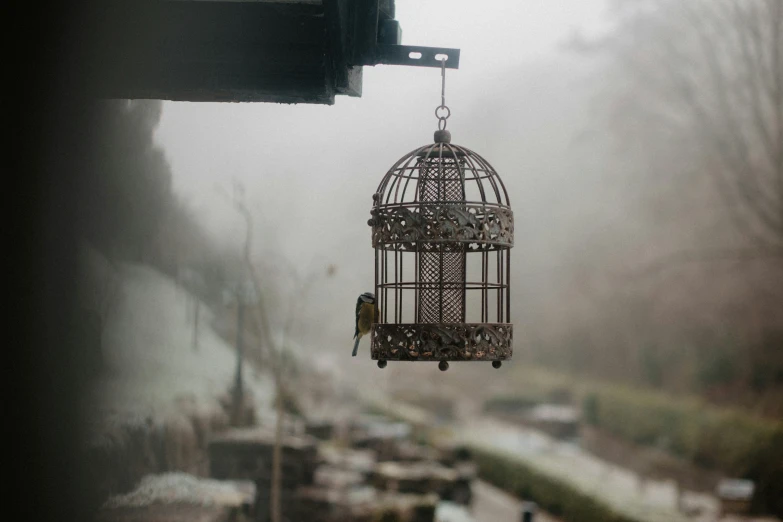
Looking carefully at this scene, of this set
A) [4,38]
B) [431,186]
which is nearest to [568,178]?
[431,186]

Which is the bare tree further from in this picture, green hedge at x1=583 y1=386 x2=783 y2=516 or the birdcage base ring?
the birdcage base ring

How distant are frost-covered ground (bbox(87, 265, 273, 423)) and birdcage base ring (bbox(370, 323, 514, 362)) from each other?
1402 millimetres

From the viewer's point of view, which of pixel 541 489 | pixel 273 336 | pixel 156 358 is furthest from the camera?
pixel 541 489

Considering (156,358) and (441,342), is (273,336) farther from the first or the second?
(441,342)

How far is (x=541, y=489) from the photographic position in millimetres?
8375

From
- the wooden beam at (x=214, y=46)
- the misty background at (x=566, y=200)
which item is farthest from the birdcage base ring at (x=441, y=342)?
the misty background at (x=566, y=200)

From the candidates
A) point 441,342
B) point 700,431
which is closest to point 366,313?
point 441,342

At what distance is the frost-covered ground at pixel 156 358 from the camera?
406 centimetres

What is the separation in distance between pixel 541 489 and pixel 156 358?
4.89 meters

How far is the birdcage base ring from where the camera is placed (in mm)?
2369

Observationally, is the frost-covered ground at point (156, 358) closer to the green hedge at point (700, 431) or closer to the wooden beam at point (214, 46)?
the wooden beam at point (214, 46)

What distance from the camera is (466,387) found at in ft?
34.8

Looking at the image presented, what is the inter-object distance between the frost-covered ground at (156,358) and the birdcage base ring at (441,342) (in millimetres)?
1402

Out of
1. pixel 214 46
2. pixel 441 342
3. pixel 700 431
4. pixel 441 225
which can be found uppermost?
pixel 214 46
